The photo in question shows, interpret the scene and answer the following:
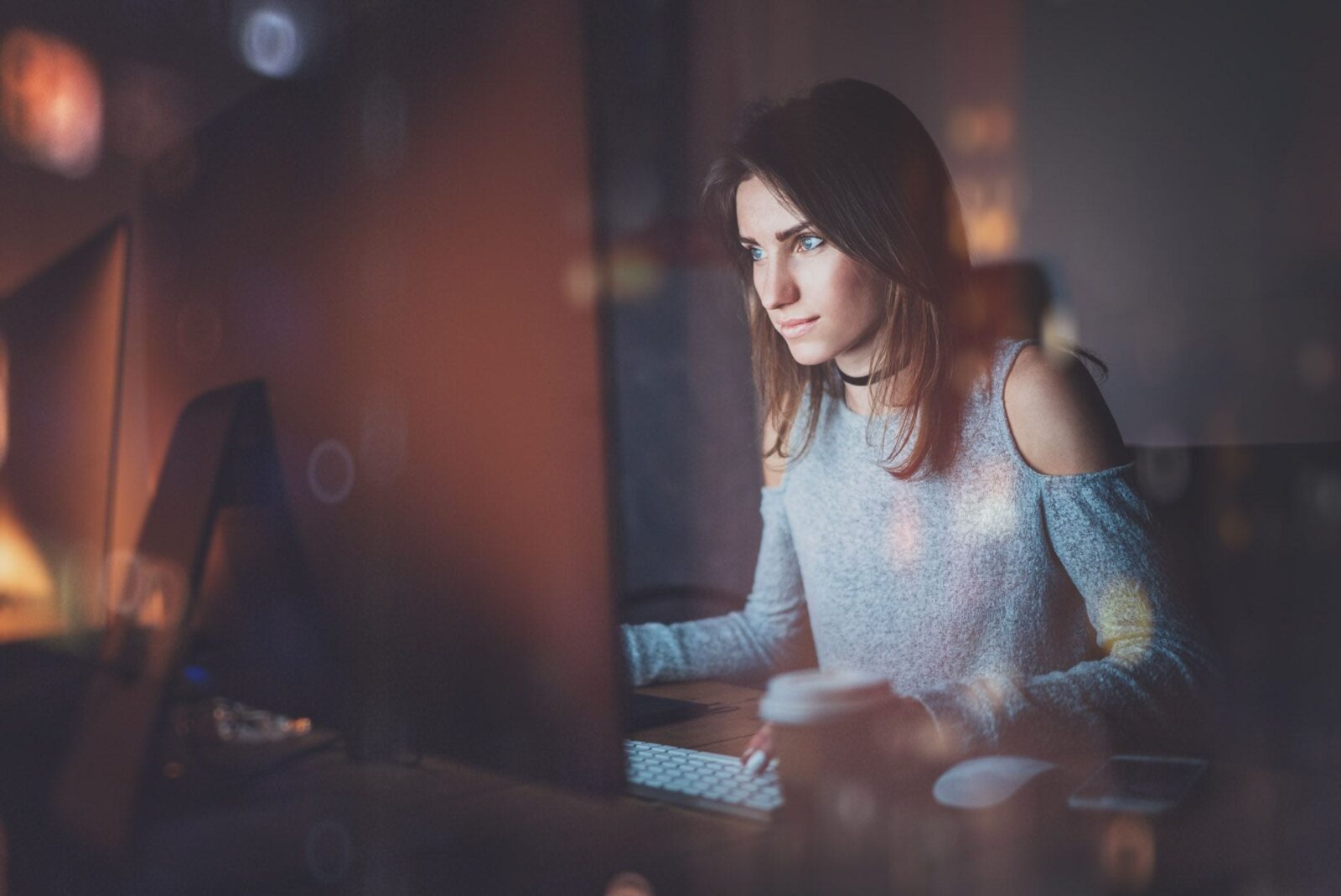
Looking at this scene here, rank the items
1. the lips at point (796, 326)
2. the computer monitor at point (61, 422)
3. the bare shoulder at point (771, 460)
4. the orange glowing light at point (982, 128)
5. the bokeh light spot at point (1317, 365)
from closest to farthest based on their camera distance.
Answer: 1. the computer monitor at point (61, 422)
2. the lips at point (796, 326)
3. the bare shoulder at point (771, 460)
4. the bokeh light spot at point (1317, 365)
5. the orange glowing light at point (982, 128)

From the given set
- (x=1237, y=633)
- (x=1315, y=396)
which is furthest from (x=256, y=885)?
(x=1315, y=396)

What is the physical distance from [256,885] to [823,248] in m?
0.77

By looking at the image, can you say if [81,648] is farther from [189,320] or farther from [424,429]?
[424,429]

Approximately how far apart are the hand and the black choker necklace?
1.87 ft

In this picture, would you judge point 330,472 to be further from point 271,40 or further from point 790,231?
point 271,40

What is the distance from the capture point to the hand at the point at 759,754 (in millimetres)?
629

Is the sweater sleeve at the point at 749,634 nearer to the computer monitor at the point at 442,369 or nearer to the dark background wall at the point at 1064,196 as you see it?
the computer monitor at the point at 442,369

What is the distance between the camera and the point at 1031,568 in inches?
40.1

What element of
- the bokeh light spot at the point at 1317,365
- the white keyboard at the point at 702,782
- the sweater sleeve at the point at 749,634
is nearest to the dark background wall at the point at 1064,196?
the bokeh light spot at the point at 1317,365

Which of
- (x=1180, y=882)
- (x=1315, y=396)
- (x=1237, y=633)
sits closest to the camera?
(x=1180, y=882)

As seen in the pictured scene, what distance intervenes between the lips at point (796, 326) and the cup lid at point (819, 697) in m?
0.62

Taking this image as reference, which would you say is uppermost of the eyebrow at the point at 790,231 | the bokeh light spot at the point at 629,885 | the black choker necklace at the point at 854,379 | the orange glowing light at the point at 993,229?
the orange glowing light at the point at 993,229

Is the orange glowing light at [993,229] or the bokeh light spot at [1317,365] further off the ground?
the orange glowing light at [993,229]

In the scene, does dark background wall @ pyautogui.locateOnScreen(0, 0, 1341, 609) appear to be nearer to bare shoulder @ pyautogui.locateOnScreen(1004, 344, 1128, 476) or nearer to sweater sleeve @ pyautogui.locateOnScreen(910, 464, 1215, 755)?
bare shoulder @ pyautogui.locateOnScreen(1004, 344, 1128, 476)
